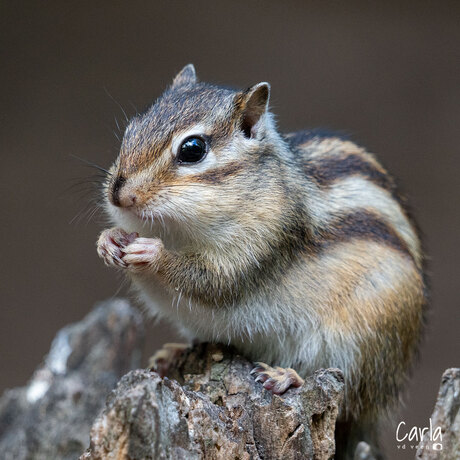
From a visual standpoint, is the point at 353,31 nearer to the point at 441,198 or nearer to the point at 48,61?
the point at 441,198

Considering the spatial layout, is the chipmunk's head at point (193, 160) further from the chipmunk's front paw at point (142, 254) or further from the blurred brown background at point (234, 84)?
the blurred brown background at point (234, 84)

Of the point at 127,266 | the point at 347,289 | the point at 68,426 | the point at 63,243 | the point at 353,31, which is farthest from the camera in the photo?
the point at 63,243

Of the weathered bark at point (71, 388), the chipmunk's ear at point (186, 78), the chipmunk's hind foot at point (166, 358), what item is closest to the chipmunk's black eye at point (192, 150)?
the chipmunk's ear at point (186, 78)

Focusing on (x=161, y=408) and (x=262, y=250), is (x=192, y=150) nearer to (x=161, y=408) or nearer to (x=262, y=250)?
(x=262, y=250)

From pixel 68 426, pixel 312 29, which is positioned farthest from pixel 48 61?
pixel 68 426

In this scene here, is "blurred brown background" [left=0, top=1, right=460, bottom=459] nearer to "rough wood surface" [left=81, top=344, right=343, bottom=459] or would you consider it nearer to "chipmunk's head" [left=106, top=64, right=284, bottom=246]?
"chipmunk's head" [left=106, top=64, right=284, bottom=246]

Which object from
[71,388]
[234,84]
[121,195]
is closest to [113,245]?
[121,195]

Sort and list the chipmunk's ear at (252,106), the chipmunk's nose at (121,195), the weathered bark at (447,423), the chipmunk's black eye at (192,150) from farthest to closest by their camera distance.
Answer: the chipmunk's ear at (252,106), the chipmunk's black eye at (192,150), the chipmunk's nose at (121,195), the weathered bark at (447,423)
